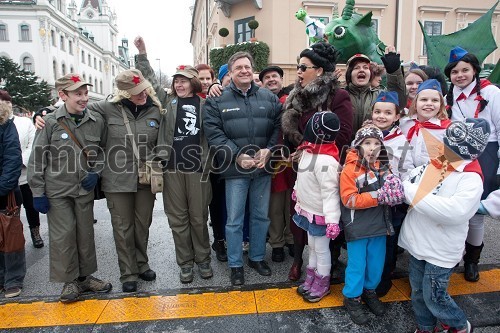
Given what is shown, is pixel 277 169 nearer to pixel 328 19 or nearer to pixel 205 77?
pixel 205 77

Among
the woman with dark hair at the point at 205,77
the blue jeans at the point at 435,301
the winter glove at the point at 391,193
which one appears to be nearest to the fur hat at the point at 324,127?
the winter glove at the point at 391,193

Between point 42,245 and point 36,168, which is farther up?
point 36,168

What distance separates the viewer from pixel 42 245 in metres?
4.41

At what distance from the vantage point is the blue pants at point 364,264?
2740mm

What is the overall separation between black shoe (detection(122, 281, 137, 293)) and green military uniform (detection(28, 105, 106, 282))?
1.46 feet

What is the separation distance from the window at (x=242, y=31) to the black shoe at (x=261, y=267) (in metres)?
18.8

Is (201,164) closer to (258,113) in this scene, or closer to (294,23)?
(258,113)

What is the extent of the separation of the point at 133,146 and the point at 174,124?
46 cm

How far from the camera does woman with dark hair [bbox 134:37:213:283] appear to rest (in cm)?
343

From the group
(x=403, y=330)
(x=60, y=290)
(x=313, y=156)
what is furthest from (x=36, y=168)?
(x=403, y=330)

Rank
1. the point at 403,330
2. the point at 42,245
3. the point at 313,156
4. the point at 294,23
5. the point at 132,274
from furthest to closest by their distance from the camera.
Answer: the point at 294,23
the point at 42,245
the point at 132,274
the point at 313,156
the point at 403,330

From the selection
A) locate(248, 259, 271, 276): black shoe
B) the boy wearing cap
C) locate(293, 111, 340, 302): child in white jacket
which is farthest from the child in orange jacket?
the boy wearing cap

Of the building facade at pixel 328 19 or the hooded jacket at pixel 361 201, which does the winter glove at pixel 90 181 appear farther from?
the building facade at pixel 328 19

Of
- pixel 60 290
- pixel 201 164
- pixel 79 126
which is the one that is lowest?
pixel 60 290
